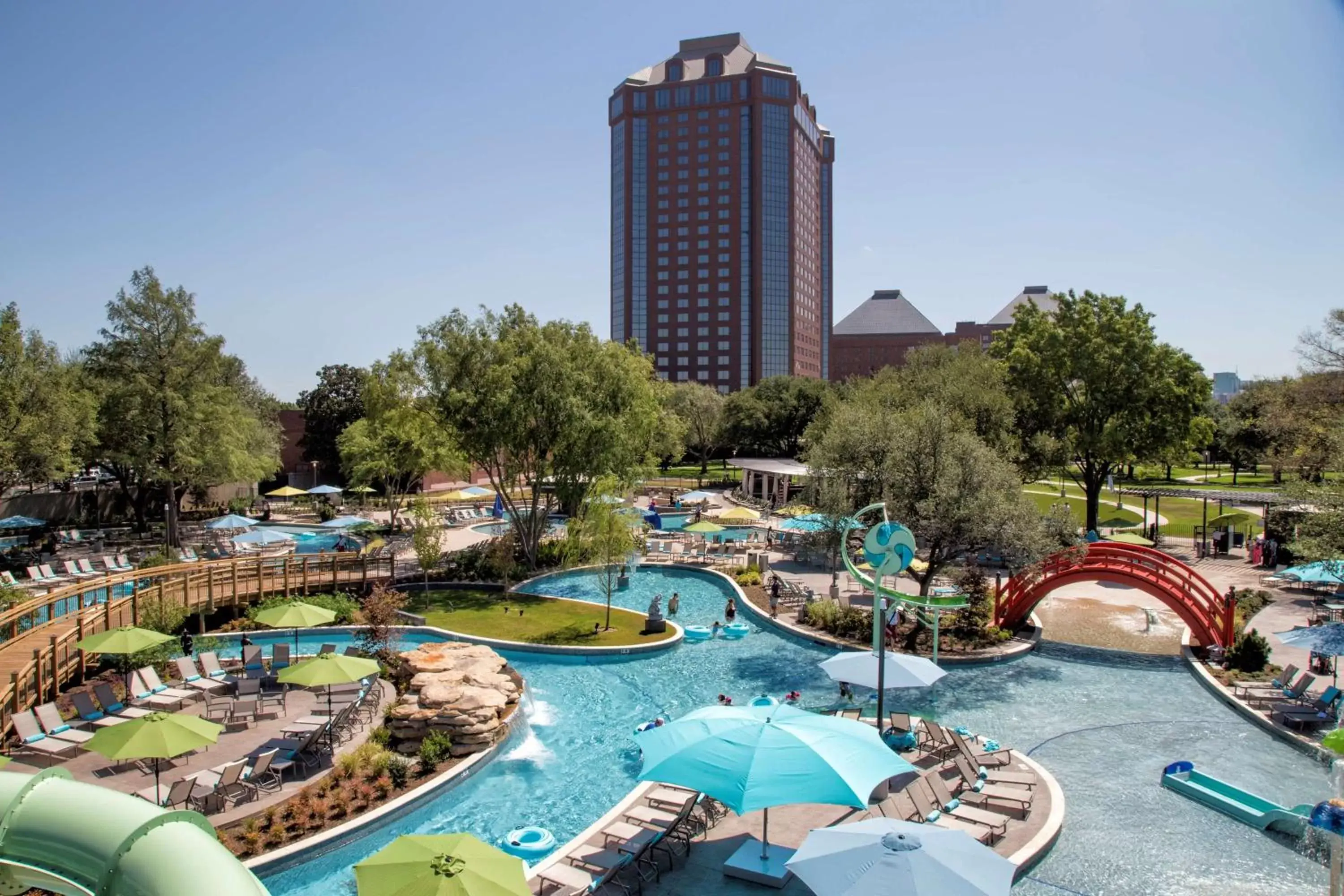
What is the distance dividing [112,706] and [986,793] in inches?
728

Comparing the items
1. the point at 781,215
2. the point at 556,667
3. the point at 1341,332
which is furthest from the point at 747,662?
the point at 781,215

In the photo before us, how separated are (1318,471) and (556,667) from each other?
124 ft

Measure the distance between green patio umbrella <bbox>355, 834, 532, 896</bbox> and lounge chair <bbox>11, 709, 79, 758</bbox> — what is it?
35.9 ft

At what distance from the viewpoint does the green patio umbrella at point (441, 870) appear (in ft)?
29.0

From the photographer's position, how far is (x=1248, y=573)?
34406 millimetres

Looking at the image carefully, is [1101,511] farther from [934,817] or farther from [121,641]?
[121,641]

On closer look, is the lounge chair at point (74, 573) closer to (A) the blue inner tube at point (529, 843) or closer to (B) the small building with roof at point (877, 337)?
(A) the blue inner tube at point (529, 843)

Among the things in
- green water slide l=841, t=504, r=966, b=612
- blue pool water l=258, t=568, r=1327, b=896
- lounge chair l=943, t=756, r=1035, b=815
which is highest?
green water slide l=841, t=504, r=966, b=612

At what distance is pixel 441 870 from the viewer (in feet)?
29.4

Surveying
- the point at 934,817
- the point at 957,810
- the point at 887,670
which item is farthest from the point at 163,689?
the point at 957,810

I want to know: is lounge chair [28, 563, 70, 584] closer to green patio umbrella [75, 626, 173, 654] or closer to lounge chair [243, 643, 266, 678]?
lounge chair [243, 643, 266, 678]

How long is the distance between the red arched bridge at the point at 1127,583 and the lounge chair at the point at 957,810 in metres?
12.5

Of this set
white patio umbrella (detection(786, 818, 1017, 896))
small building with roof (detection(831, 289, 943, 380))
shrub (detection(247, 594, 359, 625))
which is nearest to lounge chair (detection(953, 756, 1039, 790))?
white patio umbrella (detection(786, 818, 1017, 896))

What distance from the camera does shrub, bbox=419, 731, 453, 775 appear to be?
16.8 metres
